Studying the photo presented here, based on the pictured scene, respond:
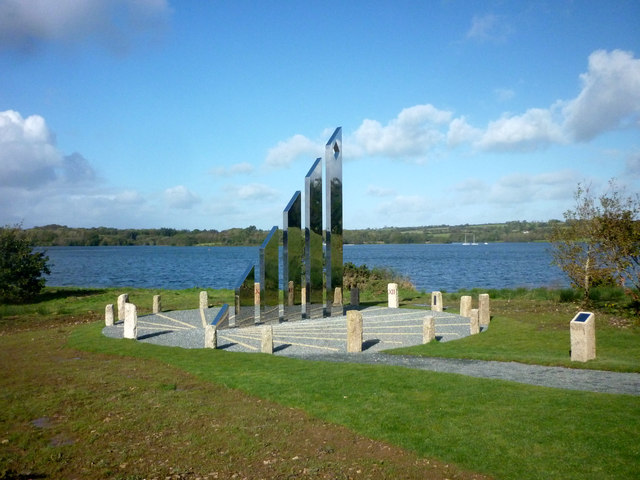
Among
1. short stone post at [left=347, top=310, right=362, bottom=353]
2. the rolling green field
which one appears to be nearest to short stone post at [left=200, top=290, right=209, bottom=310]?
the rolling green field

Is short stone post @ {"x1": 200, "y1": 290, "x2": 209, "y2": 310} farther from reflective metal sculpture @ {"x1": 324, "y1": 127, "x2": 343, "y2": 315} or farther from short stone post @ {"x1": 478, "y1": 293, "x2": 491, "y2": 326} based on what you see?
short stone post @ {"x1": 478, "y1": 293, "x2": 491, "y2": 326}

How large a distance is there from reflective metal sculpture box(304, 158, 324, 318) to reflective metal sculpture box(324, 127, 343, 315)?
42 cm

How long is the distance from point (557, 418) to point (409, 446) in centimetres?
261

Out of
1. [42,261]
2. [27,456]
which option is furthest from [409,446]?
[42,261]

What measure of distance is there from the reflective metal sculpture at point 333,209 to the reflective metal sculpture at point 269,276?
2.65 m

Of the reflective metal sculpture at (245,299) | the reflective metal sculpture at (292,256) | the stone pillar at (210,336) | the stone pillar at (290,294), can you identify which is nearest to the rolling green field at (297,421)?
the stone pillar at (210,336)

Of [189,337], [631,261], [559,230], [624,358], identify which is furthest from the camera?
[559,230]

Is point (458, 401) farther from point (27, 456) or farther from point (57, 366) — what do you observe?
point (57, 366)

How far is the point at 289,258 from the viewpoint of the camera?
2198cm

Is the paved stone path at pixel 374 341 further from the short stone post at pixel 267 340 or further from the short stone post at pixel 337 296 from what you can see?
the short stone post at pixel 337 296

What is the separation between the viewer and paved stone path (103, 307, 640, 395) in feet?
38.0

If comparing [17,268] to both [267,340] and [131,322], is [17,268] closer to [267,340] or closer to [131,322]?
[131,322]

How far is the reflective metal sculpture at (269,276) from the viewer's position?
2123 cm

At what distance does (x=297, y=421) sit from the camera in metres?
9.28
